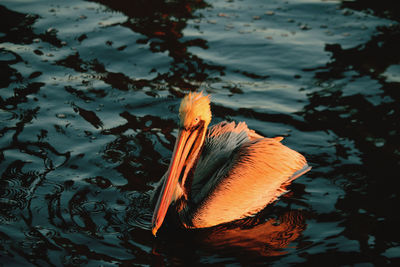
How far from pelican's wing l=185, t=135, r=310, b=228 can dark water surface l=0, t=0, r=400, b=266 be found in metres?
0.13

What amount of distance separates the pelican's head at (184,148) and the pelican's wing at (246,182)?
227mm

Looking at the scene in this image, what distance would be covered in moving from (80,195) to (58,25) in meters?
3.55

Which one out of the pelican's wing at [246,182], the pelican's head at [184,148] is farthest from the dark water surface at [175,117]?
the pelican's head at [184,148]

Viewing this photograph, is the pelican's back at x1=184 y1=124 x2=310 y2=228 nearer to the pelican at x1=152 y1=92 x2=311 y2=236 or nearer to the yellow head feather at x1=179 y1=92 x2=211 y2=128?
the pelican at x1=152 y1=92 x2=311 y2=236

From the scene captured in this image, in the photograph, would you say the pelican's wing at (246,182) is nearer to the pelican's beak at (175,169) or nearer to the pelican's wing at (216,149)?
the pelican's wing at (216,149)

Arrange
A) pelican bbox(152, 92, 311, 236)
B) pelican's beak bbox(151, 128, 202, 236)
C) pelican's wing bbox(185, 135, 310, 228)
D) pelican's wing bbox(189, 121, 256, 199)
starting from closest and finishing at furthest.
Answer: pelican's beak bbox(151, 128, 202, 236), pelican bbox(152, 92, 311, 236), pelican's wing bbox(185, 135, 310, 228), pelican's wing bbox(189, 121, 256, 199)

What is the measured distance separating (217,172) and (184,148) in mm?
420

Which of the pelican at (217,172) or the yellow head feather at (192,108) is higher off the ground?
the yellow head feather at (192,108)

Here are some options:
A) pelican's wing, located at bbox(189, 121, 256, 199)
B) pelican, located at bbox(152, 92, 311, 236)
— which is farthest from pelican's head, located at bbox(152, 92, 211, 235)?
pelican's wing, located at bbox(189, 121, 256, 199)

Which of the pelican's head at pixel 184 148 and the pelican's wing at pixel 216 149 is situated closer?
the pelican's head at pixel 184 148

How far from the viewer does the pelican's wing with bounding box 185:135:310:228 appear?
4.42 metres

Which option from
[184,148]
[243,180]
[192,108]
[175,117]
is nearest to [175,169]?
[184,148]

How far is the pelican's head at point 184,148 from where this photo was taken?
4.22 m

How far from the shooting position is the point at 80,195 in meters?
4.62
